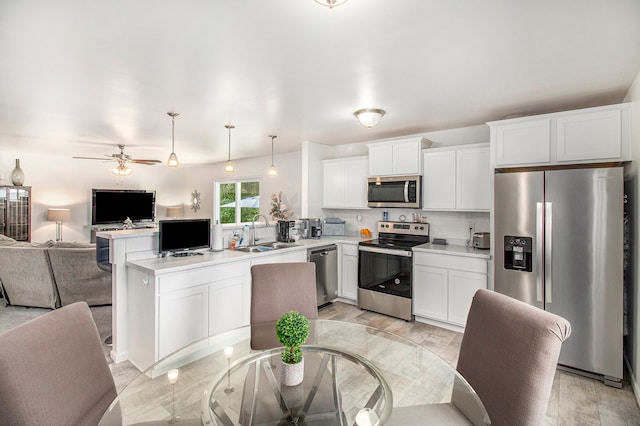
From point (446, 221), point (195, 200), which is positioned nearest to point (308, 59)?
point (446, 221)

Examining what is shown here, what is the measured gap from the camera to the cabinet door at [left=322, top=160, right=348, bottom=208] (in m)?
4.98

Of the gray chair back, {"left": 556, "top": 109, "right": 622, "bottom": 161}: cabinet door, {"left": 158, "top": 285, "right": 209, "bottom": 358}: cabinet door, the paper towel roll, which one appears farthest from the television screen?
{"left": 556, "top": 109, "right": 622, "bottom": 161}: cabinet door

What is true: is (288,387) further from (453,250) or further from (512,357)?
(453,250)

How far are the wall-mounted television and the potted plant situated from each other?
7683 millimetres

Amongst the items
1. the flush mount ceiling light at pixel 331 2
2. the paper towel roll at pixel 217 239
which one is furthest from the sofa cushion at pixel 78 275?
the flush mount ceiling light at pixel 331 2

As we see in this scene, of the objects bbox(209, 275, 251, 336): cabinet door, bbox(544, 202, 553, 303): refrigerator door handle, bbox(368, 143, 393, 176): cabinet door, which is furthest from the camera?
bbox(368, 143, 393, 176): cabinet door

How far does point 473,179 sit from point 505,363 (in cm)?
284

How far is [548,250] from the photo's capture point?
9.08 ft

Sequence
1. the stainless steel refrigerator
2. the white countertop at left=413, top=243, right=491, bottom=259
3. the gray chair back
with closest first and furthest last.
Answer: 1. the gray chair back
2. the stainless steel refrigerator
3. the white countertop at left=413, top=243, right=491, bottom=259

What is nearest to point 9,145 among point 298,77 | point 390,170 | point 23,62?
point 23,62

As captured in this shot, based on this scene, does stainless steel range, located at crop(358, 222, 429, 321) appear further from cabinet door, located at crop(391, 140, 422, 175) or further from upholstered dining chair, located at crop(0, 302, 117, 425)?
upholstered dining chair, located at crop(0, 302, 117, 425)

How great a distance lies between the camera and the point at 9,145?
18.4 ft

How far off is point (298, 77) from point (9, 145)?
6198mm

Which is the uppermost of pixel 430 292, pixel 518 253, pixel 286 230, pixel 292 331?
pixel 286 230
